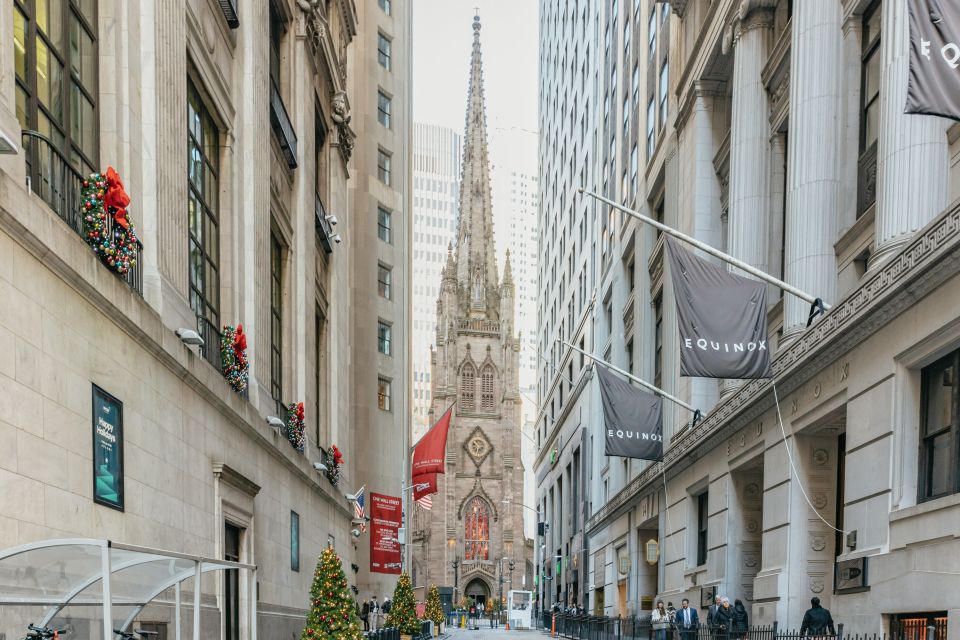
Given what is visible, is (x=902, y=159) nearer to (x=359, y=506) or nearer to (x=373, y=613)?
(x=359, y=506)

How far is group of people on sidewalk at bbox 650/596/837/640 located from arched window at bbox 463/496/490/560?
354ft

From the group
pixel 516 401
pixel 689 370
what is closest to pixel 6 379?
pixel 689 370

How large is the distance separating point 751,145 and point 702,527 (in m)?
11.7

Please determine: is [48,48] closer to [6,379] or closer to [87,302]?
[87,302]

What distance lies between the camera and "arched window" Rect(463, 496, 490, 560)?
137750 millimetres

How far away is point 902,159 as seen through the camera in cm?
1548

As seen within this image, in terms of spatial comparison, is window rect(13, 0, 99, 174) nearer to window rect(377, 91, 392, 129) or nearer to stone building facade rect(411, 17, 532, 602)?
window rect(377, 91, 392, 129)

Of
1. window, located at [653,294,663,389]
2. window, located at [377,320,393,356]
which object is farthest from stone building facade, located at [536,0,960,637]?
window, located at [377,320,393,356]

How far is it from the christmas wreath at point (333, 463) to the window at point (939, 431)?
2076 cm

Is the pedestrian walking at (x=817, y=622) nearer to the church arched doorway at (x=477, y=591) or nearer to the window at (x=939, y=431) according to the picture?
the window at (x=939, y=431)

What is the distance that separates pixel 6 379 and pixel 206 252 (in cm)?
974

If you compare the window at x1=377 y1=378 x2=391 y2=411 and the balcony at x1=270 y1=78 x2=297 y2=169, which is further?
the window at x1=377 y1=378 x2=391 y2=411

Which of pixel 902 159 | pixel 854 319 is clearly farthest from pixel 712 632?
pixel 902 159

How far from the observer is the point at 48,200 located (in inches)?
446
